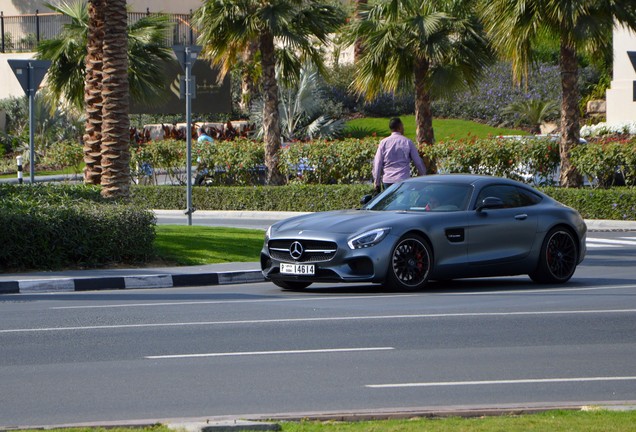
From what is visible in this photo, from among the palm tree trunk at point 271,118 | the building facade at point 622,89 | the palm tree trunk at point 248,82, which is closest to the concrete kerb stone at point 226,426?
the palm tree trunk at point 271,118

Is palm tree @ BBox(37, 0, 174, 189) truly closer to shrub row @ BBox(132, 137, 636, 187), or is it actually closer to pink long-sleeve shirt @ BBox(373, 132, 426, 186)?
shrub row @ BBox(132, 137, 636, 187)

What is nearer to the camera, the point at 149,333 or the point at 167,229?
the point at 149,333

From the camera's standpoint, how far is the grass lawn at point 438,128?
155 feet

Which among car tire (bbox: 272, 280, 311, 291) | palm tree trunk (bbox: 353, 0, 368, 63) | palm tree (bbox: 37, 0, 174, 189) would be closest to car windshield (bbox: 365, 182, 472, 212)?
car tire (bbox: 272, 280, 311, 291)

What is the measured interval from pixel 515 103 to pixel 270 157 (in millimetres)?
20600

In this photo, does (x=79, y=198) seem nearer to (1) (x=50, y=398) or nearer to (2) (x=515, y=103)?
(1) (x=50, y=398)

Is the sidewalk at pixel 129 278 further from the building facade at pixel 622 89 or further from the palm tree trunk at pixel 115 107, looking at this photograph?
the building facade at pixel 622 89

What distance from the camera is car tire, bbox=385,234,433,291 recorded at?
1382 centimetres

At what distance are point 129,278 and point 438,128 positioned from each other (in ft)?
111

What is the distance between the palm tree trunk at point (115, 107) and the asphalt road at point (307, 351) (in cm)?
637

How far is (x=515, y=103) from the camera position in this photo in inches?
1925

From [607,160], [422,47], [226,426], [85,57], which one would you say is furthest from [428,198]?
[85,57]

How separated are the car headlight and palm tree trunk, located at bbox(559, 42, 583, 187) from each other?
13.8 m

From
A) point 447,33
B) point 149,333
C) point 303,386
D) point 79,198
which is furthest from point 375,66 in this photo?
point 303,386
